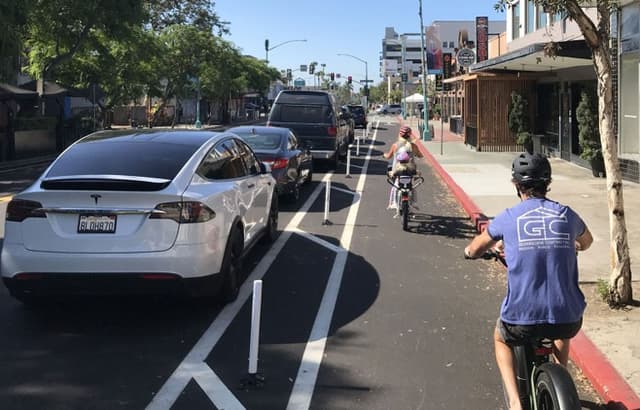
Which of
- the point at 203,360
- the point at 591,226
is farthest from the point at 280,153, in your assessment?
the point at 203,360

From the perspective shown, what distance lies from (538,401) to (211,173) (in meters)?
4.16

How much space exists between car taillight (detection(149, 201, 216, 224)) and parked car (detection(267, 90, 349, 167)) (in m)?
13.5

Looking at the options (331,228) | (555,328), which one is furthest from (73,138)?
(555,328)

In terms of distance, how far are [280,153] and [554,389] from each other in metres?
10.0

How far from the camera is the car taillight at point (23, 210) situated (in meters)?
5.68

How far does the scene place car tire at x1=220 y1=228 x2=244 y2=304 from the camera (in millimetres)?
6281

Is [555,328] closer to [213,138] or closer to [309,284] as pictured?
[309,284]

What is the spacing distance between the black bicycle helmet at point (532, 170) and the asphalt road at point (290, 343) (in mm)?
1711

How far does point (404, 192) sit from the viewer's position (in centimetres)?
1060

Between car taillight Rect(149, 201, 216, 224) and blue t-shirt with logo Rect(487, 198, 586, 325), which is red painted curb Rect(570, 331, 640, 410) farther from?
car taillight Rect(149, 201, 216, 224)

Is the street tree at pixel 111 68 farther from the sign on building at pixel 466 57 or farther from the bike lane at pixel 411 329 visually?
the bike lane at pixel 411 329

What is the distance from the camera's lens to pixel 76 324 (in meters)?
5.95

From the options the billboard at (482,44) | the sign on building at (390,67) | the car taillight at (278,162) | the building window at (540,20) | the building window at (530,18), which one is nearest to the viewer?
the car taillight at (278,162)

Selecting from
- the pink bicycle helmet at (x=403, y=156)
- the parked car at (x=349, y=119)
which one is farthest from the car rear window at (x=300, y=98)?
the pink bicycle helmet at (x=403, y=156)
